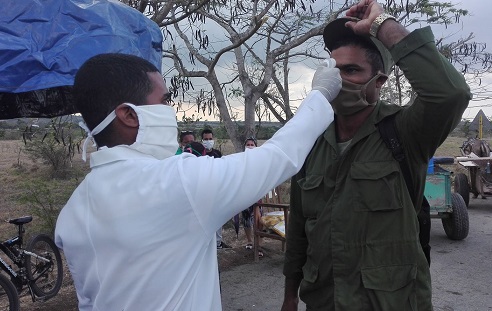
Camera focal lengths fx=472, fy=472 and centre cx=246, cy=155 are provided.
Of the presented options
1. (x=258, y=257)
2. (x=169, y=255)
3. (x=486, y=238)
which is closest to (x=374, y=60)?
(x=169, y=255)

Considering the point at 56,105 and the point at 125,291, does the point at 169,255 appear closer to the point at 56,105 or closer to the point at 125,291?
the point at 125,291

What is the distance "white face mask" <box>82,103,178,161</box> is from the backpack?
95 centimetres

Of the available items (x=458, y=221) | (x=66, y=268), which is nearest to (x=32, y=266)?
(x=66, y=268)

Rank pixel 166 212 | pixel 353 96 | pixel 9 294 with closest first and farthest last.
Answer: pixel 166 212
pixel 353 96
pixel 9 294

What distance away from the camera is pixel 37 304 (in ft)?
17.1

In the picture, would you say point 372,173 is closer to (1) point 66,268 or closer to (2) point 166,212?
(2) point 166,212

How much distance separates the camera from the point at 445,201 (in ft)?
24.1

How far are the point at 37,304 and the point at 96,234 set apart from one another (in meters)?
4.65

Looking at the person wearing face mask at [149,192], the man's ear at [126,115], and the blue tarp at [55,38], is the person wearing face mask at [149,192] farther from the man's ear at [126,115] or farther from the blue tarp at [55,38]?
the blue tarp at [55,38]

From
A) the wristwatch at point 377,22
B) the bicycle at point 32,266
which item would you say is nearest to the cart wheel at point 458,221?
the bicycle at point 32,266

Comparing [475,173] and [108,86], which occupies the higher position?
[108,86]

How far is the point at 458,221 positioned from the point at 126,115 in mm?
7241

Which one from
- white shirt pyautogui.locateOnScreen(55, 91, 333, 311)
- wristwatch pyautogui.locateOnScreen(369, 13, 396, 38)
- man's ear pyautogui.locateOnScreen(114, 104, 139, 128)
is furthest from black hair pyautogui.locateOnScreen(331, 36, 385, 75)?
man's ear pyautogui.locateOnScreen(114, 104, 139, 128)

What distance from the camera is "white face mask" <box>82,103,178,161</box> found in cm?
130
